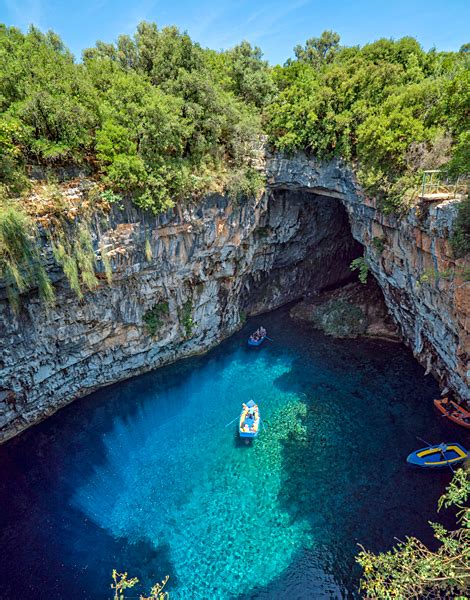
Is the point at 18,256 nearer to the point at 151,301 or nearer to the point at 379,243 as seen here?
the point at 151,301

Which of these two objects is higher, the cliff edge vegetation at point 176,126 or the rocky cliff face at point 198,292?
the cliff edge vegetation at point 176,126

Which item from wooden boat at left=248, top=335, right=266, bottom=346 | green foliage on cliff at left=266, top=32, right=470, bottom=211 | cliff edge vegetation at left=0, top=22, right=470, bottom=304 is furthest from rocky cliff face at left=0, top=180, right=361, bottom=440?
green foliage on cliff at left=266, top=32, right=470, bottom=211

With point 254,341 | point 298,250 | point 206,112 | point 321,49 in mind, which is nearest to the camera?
point 206,112

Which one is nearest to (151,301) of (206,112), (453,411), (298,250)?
(206,112)

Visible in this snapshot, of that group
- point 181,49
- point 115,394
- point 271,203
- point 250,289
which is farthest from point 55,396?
point 181,49

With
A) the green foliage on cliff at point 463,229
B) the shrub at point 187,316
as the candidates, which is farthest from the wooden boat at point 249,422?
the green foliage on cliff at point 463,229

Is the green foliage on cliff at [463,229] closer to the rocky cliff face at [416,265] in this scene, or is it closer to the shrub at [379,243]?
the rocky cliff face at [416,265]

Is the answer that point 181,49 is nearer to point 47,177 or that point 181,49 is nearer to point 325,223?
point 47,177

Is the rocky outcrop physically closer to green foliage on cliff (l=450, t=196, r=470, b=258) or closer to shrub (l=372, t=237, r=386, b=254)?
shrub (l=372, t=237, r=386, b=254)
